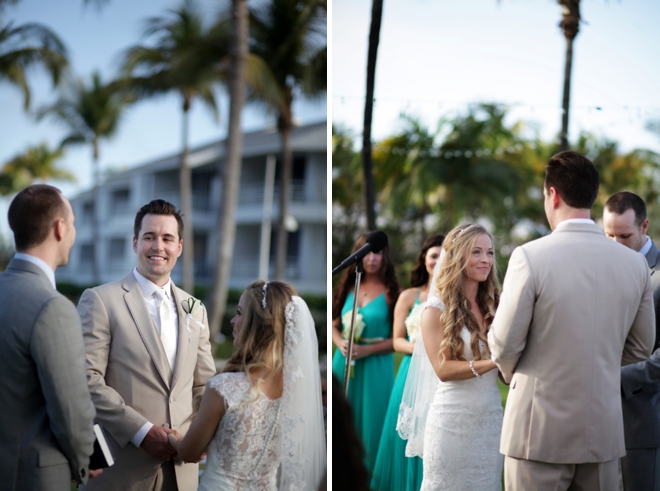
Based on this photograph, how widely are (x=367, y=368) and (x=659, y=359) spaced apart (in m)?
2.42

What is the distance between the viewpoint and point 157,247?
3.30 meters

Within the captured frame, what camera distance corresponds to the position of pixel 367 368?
17.5 feet

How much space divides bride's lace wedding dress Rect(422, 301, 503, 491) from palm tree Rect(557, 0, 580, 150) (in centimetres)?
839

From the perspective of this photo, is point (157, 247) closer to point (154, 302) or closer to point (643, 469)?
point (154, 302)

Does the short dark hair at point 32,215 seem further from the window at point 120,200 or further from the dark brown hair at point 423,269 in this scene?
the window at point 120,200

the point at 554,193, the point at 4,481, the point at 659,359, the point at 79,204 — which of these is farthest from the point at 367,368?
the point at 79,204

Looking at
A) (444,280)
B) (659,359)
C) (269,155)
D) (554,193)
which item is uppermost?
(269,155)

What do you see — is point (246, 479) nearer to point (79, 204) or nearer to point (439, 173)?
point (439, 173)

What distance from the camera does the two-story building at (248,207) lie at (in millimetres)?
29672

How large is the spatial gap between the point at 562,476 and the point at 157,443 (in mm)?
1856

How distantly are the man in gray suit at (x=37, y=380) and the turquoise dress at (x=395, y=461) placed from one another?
249cm

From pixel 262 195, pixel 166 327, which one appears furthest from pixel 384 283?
pixel 262 195

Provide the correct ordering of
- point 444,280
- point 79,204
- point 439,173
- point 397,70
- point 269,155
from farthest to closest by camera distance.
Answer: point 79,204, point 269,155, point 439,173, point 397,70, point 444,280

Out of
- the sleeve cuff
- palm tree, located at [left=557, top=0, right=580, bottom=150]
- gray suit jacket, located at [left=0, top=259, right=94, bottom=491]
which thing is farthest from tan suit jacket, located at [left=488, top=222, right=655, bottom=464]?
palm tree, located at [left=557, top=0, right=580, bottom=150]
